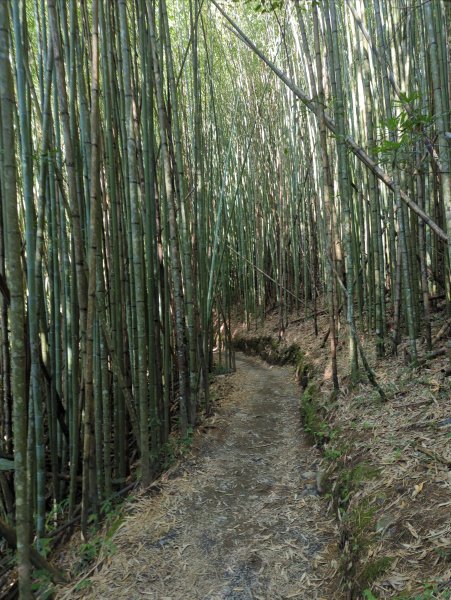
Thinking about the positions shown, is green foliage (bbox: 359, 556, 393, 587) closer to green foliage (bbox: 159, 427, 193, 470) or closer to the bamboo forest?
the bamboo forest

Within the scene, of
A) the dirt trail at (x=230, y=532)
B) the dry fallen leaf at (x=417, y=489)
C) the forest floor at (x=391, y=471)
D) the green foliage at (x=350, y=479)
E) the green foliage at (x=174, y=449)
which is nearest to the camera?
the forest floor at (x=391, y=471)

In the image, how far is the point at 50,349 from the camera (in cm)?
218

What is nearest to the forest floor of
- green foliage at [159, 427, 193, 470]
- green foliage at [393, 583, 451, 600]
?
green foliage at [393, 583, 451, 600]

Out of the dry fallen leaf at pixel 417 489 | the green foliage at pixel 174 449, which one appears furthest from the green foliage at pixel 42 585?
the dry fallen leaf at pixel 417 489

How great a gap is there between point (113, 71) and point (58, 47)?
0.63 m

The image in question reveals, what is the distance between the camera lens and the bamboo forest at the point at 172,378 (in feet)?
4.54

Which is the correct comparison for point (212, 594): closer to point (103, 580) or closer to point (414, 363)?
point (103, 580)

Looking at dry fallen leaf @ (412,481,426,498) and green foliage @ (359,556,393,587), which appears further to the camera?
dry fallen leaf @ (412,481,426,498)

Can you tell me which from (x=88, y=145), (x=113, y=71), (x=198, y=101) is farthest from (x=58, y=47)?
(x=198, y=101)

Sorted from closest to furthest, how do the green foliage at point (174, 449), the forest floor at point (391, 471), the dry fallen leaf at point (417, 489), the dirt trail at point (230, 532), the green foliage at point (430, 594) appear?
the green foliage at point (430, 594) < the forest floor at point (391, 471) < the dry fallen leaf at point (417, 489) < the dirt trail at point (230, 532) < the green foliage at point (174, 449)

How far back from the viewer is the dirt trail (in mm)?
1476

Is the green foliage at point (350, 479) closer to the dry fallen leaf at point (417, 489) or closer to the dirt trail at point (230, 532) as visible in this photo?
the dirt trail at point (230, 532)

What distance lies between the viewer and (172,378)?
2.96m

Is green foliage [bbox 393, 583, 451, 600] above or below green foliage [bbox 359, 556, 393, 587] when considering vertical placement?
above
